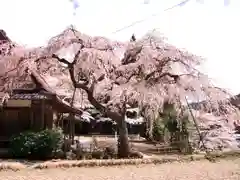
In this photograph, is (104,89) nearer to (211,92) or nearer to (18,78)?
(18,78)

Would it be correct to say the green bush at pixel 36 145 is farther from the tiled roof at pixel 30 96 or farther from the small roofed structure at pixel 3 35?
the small roofed structure at pixel 3 35

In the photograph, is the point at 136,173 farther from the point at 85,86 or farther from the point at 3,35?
the point at 3,35

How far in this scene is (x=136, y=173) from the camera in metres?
11.3

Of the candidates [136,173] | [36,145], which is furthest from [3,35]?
[136,173]

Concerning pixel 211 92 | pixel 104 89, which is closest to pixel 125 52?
pixel 104 89

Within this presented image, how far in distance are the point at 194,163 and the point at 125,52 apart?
5323 millimetres

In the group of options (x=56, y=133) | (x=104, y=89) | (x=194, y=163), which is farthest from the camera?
(x=104, y=89)

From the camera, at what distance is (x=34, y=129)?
1631 cm

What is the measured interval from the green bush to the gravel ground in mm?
3082

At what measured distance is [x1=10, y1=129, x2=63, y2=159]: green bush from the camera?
14.5 meters

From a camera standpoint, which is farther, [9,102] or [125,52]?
[9,102]

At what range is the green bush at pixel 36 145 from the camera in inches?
571

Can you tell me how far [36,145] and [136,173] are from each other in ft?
16.2

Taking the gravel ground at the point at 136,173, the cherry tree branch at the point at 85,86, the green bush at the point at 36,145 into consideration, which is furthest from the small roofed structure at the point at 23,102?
the gravel ground at the point at 136,173
